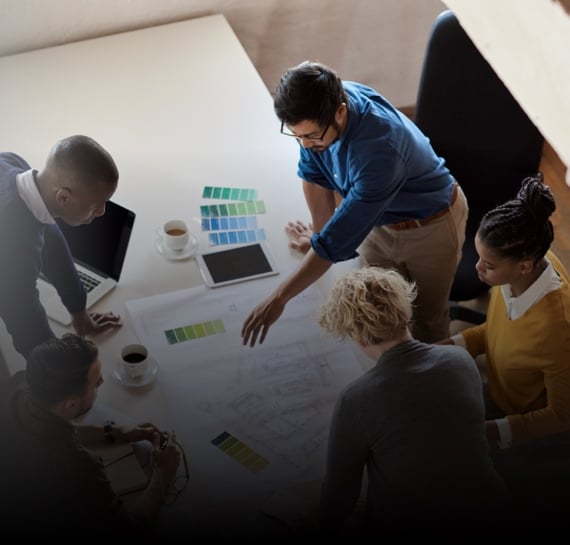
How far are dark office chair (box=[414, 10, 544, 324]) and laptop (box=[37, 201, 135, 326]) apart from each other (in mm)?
1085

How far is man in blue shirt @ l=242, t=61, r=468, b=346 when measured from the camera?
6.27 ft

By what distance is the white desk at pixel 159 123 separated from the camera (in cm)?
240

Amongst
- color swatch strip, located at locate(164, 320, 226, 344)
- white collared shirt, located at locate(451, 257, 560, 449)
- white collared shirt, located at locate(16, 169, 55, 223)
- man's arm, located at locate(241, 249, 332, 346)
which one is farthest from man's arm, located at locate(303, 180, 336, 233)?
white collared shirt, located at locate(16, 169, 55, 223)

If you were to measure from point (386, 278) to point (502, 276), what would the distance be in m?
0.39

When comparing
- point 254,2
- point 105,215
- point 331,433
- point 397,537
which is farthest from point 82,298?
point 254,2

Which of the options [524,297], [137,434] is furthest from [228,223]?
[524,297]

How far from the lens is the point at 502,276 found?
79.1 inches

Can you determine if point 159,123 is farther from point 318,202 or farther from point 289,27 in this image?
point 289,27

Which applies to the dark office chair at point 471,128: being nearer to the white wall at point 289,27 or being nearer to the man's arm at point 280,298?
the man's arm at point 280,298

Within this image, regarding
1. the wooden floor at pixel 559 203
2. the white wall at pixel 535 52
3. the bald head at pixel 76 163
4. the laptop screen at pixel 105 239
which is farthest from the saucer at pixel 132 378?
the wooden floor at pixel 559 203

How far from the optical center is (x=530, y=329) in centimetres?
198

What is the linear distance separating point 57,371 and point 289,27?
7.84ft

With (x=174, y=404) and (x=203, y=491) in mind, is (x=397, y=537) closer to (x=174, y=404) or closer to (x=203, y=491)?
(x=203, y=491)

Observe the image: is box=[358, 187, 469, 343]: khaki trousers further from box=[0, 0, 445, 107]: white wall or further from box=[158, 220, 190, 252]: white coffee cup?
box=[0, 0, 445, 107]: white wall
